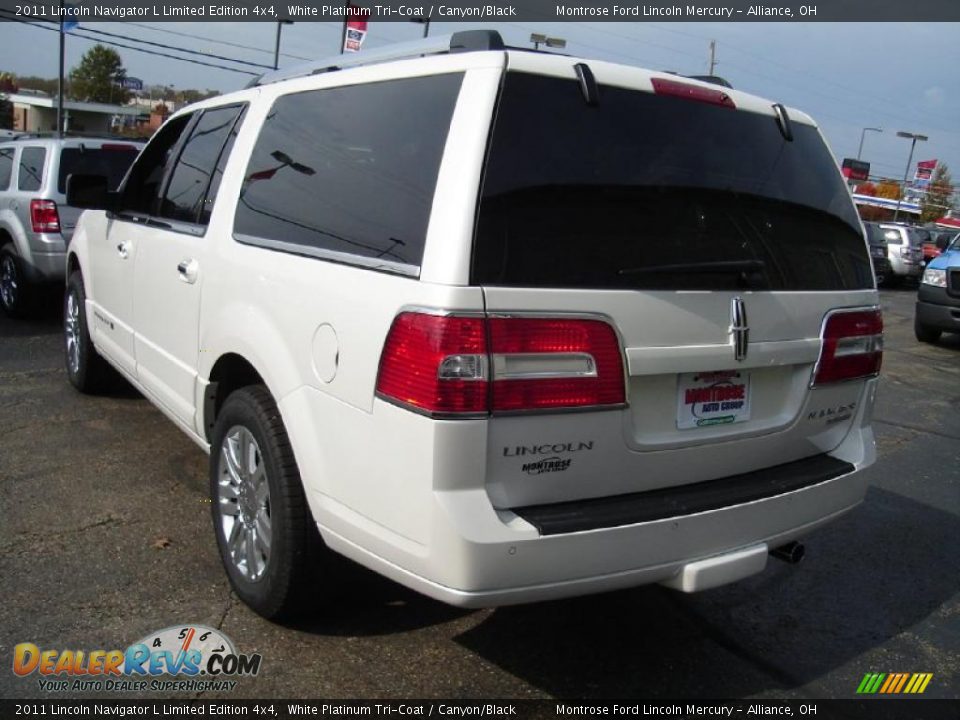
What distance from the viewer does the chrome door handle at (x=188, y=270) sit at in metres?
3.57

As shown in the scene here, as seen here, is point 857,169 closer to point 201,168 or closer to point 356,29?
point 356,29

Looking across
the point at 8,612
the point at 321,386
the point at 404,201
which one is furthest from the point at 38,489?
the point at 404,201

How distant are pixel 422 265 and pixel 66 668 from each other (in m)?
1.81

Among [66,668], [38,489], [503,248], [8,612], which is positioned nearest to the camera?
[503,248]

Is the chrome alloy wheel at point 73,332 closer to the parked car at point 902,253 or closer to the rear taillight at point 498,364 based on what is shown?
the rear taillight at point 498,364

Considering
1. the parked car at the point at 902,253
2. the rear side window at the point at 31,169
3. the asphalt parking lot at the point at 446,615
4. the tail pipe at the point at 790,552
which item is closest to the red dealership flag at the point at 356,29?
the rear side window at the point at 31,169

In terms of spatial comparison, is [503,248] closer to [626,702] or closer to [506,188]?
[506,188]

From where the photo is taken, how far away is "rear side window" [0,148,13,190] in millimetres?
8609

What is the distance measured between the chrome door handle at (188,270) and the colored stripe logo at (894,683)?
9.90ft

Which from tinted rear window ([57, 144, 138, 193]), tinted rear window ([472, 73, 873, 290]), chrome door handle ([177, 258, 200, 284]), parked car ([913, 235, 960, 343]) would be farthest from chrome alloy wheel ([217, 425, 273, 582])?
parked car ([913, 235, 960, 343])

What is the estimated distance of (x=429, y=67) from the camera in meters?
2.61

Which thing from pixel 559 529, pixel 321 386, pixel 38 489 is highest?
pixel 321 386

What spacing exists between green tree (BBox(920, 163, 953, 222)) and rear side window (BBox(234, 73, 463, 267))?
95.2 metres

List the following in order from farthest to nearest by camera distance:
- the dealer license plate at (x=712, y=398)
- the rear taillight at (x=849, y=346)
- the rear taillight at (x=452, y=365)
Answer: the rear taillight at (x=849, y=346)
the dealer license plate at (x=712, y=398)
the rear taillight at (x=452, y=365)
